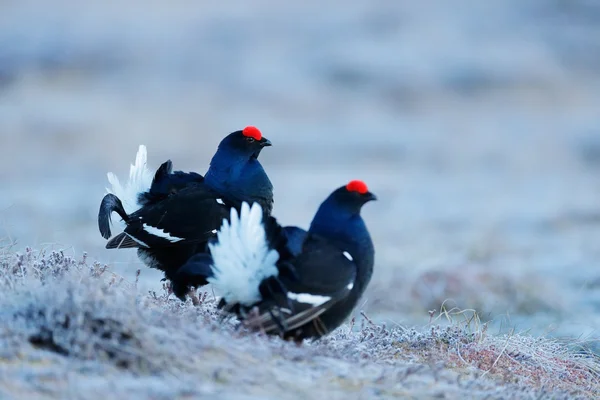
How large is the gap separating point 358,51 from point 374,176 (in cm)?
1560

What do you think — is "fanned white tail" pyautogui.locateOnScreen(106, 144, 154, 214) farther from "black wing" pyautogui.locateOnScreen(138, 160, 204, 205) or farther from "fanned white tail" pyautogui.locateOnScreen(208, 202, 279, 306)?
"fanned white tail" pyautogui.locateOnScreen(208, 202, 279, 306)

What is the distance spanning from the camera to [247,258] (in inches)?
198

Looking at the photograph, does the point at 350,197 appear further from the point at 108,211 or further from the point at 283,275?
the point at 108,211

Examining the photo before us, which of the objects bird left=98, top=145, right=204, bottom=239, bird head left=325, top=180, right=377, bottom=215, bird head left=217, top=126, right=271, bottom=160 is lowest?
bird head left=325, top=180, right=377, bottom=215

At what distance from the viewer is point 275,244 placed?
5.04 metres

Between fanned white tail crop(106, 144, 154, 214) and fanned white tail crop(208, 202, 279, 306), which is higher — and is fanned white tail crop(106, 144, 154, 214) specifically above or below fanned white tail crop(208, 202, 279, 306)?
above

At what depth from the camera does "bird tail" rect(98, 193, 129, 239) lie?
645 centimetres

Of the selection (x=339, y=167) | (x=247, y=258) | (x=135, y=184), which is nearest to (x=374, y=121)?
(x=339, y=167)

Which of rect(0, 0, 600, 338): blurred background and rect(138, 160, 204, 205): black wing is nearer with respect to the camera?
rect(138, 160, 204, 205): black wing

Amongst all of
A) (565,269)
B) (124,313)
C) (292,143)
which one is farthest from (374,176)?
(124,313)

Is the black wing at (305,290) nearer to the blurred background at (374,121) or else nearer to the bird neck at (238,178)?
the bird neck at (238,178)

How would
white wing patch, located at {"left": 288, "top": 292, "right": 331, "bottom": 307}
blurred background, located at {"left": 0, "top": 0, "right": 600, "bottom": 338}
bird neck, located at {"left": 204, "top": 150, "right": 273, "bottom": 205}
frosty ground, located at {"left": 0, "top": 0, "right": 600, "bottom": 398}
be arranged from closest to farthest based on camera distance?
frosty ground, located at {"left": 0, "top": 0, "right": 600, "bottom": 398} → white wing patch, located at {"left": 288, "top": 292, "right": 331, "bottom": 307} → bird neck, located at {"left": 204, "top": 150, "right": 273, "bottom": 205} → blurred background, located at {"left": 0, "top": 0, "right": 600, "bottom": 338}

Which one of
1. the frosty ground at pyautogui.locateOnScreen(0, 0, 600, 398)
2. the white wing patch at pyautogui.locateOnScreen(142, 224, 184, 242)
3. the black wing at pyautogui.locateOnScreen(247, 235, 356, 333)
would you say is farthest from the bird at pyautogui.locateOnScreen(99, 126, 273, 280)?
the black wing at pyautogui.locateOnScreen(247, 235, 356, 333)

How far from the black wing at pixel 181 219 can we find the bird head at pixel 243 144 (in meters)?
0.29
